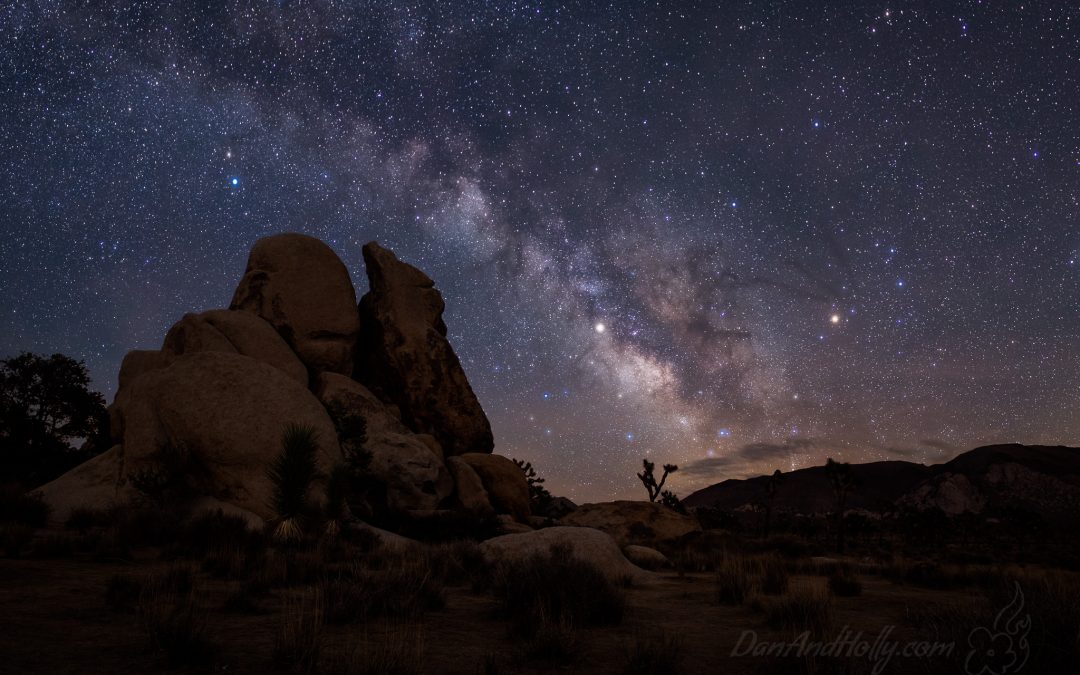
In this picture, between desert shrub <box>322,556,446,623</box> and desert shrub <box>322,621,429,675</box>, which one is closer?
desert shrub <box>322,621,429,675</box>

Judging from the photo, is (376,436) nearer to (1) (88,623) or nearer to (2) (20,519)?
(2) (20,519)

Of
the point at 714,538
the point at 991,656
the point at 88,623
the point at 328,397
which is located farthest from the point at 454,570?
the point at 714,538

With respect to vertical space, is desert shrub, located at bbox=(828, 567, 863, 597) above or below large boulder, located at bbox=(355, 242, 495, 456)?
below

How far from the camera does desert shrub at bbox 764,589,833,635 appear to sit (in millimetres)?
7137

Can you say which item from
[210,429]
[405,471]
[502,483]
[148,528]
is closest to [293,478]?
[148,528]

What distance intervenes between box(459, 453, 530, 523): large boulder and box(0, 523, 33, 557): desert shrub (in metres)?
22.2

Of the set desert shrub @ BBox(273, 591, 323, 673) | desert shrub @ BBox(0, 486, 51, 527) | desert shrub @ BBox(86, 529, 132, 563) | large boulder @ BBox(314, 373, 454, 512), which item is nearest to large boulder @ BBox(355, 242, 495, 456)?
large boulder @ BBox(314, 373, 454, 512)

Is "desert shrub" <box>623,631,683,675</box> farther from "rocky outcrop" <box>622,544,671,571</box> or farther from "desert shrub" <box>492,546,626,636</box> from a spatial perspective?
"rocky outcrop" <box>622,544,671,571</box>

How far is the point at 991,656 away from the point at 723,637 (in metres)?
3.39

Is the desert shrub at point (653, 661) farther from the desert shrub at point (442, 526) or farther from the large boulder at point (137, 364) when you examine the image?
the large boulder at point (137, 364)

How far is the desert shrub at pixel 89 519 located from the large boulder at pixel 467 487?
15234 mm

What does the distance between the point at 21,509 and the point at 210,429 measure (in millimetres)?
5016

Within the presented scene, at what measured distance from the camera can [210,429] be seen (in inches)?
762

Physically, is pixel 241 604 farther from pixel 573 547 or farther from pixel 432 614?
pixel 573 547
